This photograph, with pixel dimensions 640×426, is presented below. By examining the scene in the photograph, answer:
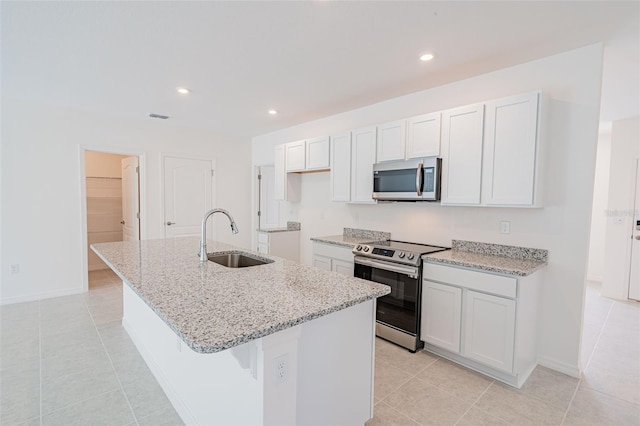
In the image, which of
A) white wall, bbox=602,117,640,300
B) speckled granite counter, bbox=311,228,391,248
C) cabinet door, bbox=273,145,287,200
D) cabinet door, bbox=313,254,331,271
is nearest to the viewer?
speckled granite counter, bbox=311,228,391,248

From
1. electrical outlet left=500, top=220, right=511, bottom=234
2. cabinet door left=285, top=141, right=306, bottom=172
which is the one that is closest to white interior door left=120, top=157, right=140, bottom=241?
cabinet door left=285, top=141, right=306, bottom=172

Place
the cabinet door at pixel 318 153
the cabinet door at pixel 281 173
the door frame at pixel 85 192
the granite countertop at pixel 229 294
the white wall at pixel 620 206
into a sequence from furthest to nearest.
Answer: the cabinet door at pixel 281 173 → the door frame at pixel 85 192 → the white wall at pixel 620 206 → the cabinet door at pixel 318 153 → the granite countertop at pixel 229 294

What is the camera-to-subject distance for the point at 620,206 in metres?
4.29

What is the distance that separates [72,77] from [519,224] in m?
4.34

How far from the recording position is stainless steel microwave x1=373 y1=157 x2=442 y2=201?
286cm

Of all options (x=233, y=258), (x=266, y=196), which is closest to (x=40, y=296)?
(x=233, y=258)

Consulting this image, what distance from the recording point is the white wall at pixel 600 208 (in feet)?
16.4

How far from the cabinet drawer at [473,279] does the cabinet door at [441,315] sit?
6cm

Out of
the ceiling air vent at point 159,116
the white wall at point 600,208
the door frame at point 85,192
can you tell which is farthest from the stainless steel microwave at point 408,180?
the white wall at point 600,208

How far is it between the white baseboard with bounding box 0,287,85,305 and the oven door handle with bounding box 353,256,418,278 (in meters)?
3.86

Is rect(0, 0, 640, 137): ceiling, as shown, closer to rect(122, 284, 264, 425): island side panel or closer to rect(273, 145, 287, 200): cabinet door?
rect(273, 145, 287, 200): cabinet door

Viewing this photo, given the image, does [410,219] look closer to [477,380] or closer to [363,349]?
[477,380]

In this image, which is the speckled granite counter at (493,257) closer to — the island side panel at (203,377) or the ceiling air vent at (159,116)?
the island side panel at (203,377)

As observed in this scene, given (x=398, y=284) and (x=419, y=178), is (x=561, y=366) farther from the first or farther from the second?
(x=419, y=178)
